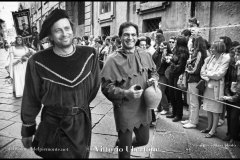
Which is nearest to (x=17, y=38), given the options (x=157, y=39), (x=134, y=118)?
(x=157, y=39)

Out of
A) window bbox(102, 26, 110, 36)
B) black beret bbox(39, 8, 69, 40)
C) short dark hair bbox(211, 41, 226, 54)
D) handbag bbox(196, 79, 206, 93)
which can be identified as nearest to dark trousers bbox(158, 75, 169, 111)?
handbag bbox(196, 79, 206, 93)

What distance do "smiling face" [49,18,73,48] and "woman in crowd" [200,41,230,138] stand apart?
2736mm

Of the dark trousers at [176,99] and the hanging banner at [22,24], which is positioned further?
the hanging banner at [22,24]

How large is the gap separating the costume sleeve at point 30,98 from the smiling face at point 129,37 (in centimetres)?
103

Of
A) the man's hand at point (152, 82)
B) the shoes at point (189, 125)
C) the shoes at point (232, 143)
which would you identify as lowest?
the shoes at point (232, 143)

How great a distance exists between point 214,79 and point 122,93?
2.27 metres

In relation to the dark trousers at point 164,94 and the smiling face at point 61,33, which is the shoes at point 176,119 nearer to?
the dark trousers at point 164,94

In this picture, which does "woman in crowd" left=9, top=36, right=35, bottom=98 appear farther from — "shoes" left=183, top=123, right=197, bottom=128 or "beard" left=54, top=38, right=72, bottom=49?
"beard" left=54, top=38, right=72, bottom=49

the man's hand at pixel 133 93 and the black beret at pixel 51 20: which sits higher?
the black beret at pixel 51 20

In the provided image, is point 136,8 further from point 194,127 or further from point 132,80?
point 132,80

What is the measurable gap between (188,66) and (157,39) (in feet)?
3.76

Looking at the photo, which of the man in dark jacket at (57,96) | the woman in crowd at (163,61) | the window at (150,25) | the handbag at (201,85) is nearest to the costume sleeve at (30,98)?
the man in dark jacket at (57,96)

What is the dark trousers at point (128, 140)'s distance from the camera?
2352 millimetres

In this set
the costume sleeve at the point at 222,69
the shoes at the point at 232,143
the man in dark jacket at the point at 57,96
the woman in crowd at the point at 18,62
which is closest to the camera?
the man in dark jacket at the point at 57,96
